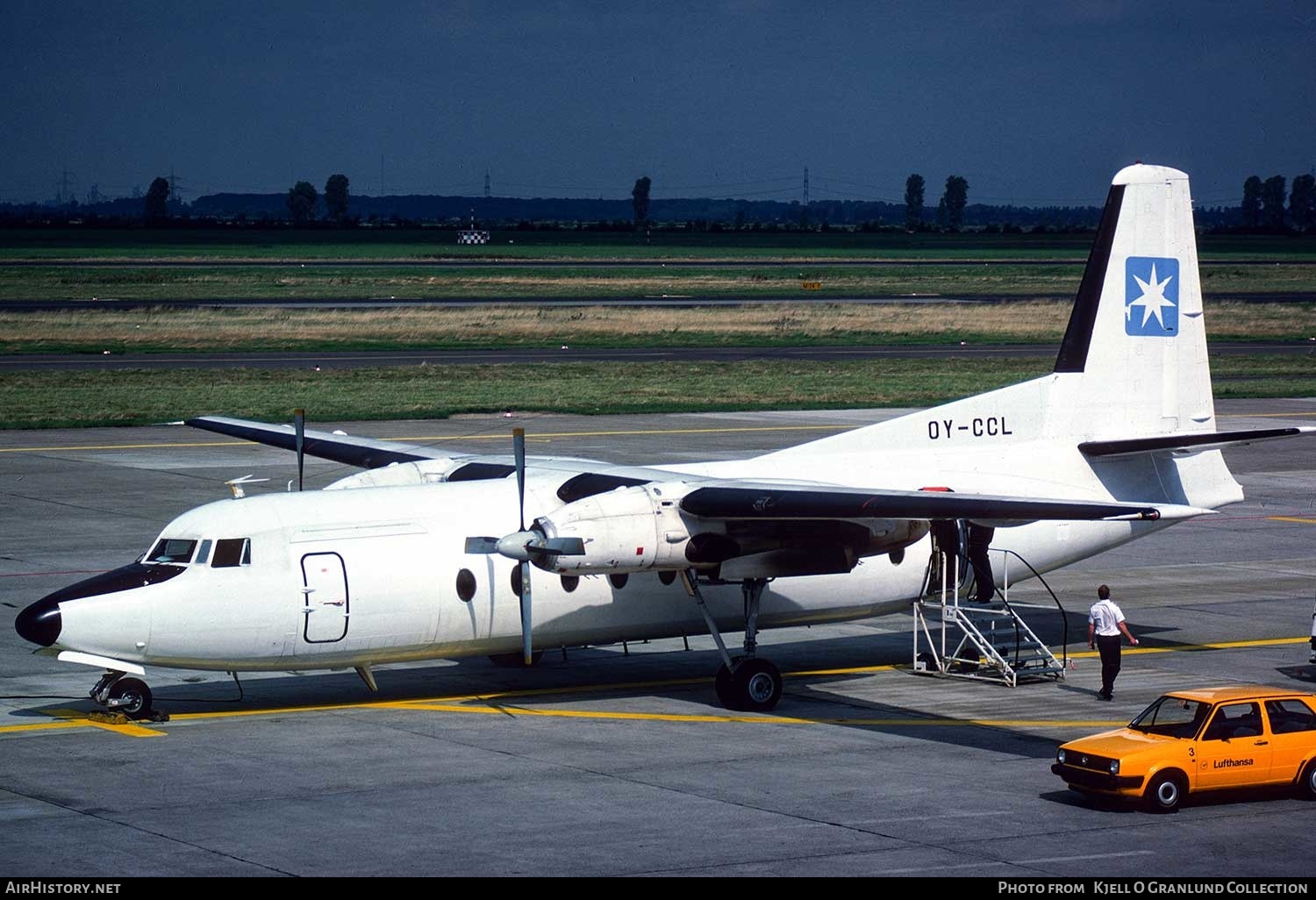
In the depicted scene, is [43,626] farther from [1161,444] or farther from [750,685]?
[1161,444]

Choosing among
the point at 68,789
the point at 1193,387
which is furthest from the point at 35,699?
the point at 1193,387

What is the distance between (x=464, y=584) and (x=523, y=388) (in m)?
41.6

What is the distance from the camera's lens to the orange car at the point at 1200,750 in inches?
657

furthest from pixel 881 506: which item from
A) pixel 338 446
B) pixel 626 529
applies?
pixel 338 446

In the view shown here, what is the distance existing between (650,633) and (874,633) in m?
6.29

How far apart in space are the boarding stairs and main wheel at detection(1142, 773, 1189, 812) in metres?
6.48

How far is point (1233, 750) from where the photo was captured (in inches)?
671

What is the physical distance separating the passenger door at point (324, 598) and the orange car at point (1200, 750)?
865cm

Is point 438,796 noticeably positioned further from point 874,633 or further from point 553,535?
point 874,633

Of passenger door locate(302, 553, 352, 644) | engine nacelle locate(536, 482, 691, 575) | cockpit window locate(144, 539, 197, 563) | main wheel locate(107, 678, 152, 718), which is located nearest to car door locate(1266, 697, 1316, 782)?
engine nacelle locate(536, 482, 691, 575)

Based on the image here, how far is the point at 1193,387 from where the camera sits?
26562 mm

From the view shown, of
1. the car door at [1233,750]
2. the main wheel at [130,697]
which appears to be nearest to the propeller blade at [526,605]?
the main wheel at [130,697]

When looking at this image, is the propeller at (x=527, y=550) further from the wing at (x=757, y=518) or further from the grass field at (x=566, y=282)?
the grass field at (x=566, y=282)

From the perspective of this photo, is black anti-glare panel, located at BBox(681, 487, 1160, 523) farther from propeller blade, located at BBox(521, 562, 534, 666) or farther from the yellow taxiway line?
the yellow taxiway line
